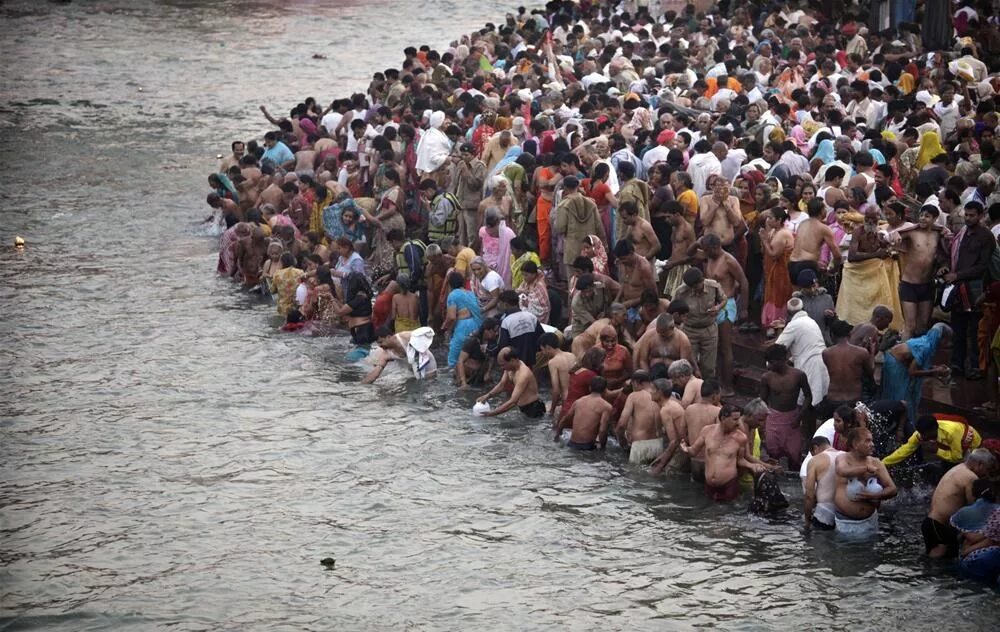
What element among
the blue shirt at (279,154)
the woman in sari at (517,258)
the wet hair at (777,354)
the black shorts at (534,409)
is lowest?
the black shorts at (534,409)

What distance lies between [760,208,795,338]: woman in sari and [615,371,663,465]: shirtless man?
179 cm

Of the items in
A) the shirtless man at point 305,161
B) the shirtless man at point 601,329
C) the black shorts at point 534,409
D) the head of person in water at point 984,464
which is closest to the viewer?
the head of person in water at point 984,464

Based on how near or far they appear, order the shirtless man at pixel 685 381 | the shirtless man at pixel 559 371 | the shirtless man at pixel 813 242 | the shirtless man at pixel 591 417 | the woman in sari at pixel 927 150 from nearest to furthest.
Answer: the shirtless man at pixel 685 381 → the shirtless man at pixel 591 417 → the shirtless man at pixel 813 242 → the shirtless man at pixel 559 371 → the woman in sari at pixel 927 150

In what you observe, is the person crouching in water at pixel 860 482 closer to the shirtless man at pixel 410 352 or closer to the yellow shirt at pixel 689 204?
the yellow shirt at pixel 689 204

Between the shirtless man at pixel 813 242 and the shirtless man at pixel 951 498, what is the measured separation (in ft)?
9.69

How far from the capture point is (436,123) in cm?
1817

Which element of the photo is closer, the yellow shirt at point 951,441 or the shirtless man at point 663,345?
the yellow shirt at point 951,441

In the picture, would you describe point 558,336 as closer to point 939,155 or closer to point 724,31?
point 939,155

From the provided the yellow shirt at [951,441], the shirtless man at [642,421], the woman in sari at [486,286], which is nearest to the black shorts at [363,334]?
the woman in sari at [486,286]

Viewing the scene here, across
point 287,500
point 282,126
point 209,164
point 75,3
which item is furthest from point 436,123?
point 75,3

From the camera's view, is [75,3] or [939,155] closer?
[939,155]

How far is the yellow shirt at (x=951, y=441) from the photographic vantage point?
33.5ft

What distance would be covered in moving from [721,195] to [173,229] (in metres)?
11.1

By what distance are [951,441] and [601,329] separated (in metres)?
3.25
